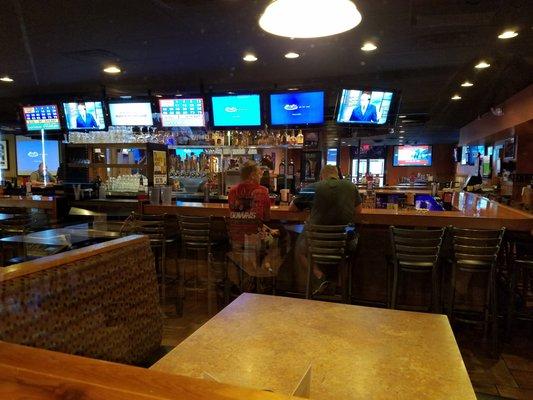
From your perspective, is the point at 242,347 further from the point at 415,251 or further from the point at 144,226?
the point at 144,226

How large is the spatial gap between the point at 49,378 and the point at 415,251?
309 cm

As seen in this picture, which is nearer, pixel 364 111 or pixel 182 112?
pixel 364 111

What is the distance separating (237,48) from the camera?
4926 mm

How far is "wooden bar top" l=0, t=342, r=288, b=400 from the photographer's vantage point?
0.84 metres

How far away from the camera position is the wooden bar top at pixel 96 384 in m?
0.84

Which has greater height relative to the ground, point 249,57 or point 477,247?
point 249,57

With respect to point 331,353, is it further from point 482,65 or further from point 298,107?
point 482,65

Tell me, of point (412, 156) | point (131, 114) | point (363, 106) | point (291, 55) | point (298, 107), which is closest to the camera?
point (291, 55)

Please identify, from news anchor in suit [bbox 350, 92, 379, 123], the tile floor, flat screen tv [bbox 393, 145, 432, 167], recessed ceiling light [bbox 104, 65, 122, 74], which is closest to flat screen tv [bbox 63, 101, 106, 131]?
recessed ceiling light [bbox 104, 65, 122, 74]

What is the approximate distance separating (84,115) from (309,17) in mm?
5724

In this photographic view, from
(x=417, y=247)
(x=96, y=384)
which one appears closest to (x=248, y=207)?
(x=417, y=247)

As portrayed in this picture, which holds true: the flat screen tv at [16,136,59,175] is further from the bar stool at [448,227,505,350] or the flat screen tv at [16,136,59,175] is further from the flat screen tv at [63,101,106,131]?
the bar stool at [448,227,505,350]

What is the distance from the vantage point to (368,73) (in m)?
6.17

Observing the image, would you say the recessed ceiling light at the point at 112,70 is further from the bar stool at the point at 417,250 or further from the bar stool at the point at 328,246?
the bar stool at the point at 417,250
